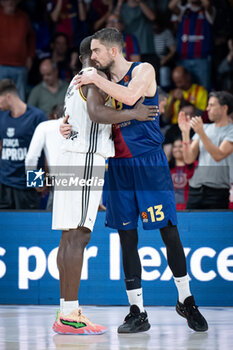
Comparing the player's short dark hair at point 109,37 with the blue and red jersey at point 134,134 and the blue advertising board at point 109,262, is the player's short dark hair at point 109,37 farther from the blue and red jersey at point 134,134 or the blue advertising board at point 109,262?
the blue advertising board at point 109,262

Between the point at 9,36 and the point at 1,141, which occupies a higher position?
the point at 9,36

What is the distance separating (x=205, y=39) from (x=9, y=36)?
303 centimetres

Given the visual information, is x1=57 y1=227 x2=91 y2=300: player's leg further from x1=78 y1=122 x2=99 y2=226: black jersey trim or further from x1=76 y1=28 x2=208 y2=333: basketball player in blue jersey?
x1=76 y1=28 x2=208 y2=333: basketball player in blue jersey

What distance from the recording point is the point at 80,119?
5.03 metres

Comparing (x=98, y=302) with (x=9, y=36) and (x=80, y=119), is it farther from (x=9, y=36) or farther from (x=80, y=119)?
(x=9, y=36)

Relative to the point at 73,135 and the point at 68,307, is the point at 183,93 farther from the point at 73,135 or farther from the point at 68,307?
the point at 68,307

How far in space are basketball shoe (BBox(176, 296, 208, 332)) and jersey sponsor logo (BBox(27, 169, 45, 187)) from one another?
93.7 inches

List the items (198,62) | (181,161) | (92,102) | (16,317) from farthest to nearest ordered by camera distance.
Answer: (198,62)
(181,161)
(16,317)
(92,102)

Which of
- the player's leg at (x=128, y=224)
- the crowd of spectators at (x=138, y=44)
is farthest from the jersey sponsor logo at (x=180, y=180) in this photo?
the crowd of spectators at (x=138, y=44)

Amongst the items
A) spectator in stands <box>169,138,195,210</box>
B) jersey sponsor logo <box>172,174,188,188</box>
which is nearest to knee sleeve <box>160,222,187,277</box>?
spectator in stands <box>169,138,195,210</box>

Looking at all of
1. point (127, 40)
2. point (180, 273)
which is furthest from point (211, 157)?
point (127, 40)

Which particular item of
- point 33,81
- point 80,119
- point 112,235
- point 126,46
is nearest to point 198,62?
point 126,46

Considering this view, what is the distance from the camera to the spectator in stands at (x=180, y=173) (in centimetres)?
688

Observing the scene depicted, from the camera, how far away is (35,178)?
6.95m
